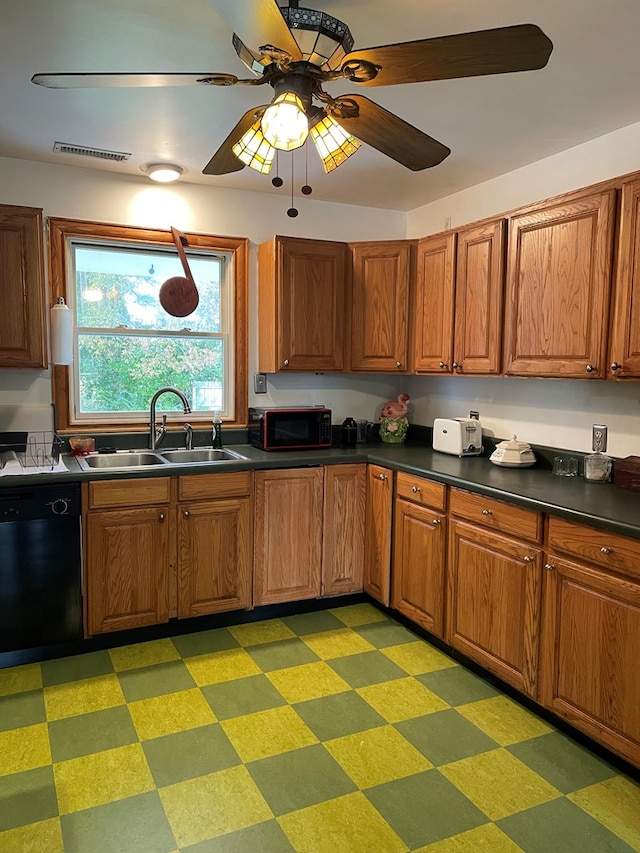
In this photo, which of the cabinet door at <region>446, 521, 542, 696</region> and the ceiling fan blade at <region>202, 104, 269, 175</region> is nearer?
the ceiling fan blade at <region>202, 104, 269, 175</region>

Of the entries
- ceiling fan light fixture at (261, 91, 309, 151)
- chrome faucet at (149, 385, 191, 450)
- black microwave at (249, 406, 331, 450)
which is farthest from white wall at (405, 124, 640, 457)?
ceiling fan light fixture at (261, 91, 309, 151)

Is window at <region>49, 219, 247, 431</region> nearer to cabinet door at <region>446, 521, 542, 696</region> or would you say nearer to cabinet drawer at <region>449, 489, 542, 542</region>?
cabinet drawer at <region>449, 489, 542, 542</region>

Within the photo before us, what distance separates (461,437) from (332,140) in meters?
1.89

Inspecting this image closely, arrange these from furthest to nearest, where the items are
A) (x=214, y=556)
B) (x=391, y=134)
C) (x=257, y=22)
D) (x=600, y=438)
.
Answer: (x=214, y=556), (x=600, y=438), (x=391, y=134), (x=257, y=22)

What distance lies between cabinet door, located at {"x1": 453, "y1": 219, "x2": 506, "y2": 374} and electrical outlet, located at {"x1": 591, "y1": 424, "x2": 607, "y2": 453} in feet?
1.75

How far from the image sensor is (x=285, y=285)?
3.60m

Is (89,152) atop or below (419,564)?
atop

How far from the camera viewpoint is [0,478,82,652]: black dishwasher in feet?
9.05

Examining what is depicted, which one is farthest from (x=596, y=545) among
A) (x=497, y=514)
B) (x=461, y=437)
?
(x=461, y=437)

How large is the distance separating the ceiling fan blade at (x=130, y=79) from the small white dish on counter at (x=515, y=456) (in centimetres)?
217

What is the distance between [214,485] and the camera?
3.18m

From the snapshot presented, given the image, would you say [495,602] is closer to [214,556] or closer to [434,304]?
[214,556]

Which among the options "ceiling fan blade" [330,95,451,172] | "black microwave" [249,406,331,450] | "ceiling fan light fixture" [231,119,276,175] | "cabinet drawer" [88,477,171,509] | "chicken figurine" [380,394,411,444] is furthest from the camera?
"chicken figurine" [380,394,411,444]

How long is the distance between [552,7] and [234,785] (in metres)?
2.64
